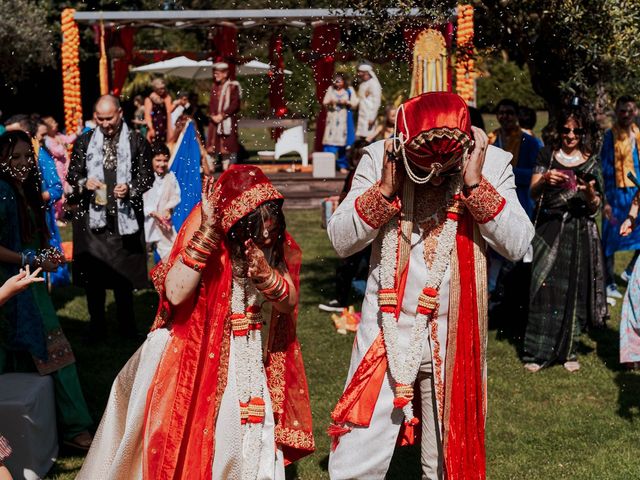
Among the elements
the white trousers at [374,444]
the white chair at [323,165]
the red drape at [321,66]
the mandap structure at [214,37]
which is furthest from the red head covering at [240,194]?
the white chair at [323,165]

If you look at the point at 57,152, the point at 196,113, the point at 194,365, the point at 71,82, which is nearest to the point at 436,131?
the point at 194,365

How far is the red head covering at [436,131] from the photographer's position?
3.53 meters

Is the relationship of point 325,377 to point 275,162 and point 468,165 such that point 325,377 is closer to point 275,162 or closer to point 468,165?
point 468,165

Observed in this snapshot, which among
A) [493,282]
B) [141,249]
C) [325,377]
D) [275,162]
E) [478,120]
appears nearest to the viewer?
[478,120]

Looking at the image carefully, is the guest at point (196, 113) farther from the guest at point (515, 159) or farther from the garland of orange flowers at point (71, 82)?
the guest at point (515, 159)

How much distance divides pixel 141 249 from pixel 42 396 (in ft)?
8.64

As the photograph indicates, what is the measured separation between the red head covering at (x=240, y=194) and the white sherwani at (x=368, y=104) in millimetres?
14447

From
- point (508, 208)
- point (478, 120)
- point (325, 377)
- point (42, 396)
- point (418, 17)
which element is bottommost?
point (325, 377)

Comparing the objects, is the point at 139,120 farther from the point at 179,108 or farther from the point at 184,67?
the point at 184,67

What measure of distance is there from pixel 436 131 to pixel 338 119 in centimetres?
1523

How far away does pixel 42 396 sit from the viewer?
516 cm

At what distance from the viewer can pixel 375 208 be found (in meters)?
3.72

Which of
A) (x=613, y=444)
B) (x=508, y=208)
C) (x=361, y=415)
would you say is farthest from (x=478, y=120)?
(x=613, y=444)

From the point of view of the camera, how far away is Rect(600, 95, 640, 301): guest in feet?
30.6
